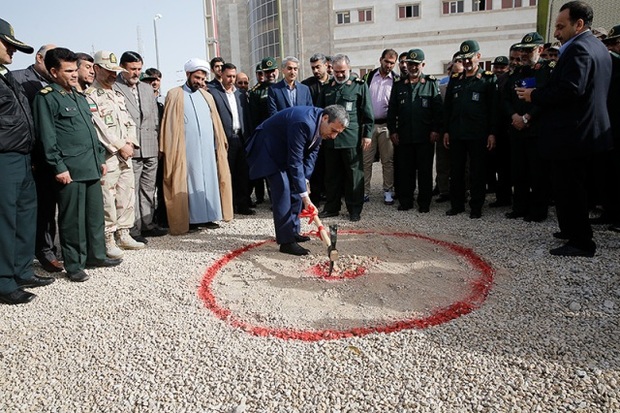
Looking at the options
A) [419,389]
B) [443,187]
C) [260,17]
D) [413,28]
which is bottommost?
[419,389]

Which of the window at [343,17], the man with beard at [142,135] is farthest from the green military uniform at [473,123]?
the window at [343,17]

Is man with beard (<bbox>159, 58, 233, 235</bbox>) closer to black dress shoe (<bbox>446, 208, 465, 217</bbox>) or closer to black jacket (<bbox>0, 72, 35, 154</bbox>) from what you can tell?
black jacket (<bbox>0, 72, 35, 154</bbox>)

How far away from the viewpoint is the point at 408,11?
31.5 metres

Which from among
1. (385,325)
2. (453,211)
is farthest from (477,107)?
(385,325)

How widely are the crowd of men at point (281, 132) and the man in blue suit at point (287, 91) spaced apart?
0.07 ft

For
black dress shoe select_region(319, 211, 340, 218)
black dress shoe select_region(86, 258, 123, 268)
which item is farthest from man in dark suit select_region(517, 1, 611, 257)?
black dress shoe select_region(86, 258, 123, 268)

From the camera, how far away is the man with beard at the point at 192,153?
19.4ft

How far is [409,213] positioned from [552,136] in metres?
2.53

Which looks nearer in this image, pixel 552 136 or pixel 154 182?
pixel 552 136

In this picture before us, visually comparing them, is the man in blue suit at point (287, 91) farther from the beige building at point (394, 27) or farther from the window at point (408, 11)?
the window at point (408, 11)

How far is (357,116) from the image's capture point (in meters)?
6.53

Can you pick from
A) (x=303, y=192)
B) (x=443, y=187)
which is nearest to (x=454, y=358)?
(x=303, y=192)

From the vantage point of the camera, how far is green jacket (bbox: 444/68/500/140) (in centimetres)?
620

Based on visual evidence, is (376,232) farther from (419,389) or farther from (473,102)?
(419,389)
